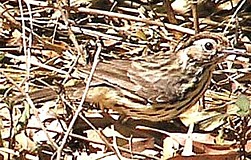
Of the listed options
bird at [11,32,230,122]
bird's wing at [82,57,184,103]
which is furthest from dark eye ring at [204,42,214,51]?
bird's wing at [82,57,184,103]

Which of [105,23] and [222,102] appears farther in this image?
[105,23]

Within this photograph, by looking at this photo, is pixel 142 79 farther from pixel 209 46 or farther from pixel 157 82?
pixel 209 46

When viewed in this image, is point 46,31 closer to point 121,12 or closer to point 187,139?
point 121,12

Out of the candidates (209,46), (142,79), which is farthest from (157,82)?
(209,46)

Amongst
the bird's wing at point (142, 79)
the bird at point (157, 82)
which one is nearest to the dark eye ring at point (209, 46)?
the bird at point (157, 82)

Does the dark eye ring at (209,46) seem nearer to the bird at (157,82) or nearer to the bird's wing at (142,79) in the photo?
the bird at (157,82)

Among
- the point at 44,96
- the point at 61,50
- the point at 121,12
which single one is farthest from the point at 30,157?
the point at 121,12

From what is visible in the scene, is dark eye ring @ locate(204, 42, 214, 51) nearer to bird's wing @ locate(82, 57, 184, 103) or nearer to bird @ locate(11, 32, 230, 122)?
bird @ locate(11, 32, 230, 122)

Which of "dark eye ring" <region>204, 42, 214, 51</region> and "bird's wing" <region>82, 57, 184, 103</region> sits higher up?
"dark eye ring" <region>204, 42, 214, 51</region>

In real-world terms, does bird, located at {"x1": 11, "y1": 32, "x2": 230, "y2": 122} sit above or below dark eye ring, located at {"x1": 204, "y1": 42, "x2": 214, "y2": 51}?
below
